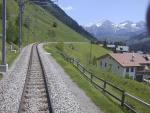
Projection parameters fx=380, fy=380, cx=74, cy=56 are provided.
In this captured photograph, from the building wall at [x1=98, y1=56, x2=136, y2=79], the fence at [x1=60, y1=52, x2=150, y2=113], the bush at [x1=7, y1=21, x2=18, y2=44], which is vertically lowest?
the building wall at [x1=98, y1=56, x2=136, y2=79]

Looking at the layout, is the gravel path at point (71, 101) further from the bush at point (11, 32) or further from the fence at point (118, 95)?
the bush at point (11, 32)

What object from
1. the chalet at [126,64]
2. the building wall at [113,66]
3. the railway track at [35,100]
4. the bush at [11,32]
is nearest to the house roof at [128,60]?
the chalet at [126,64]

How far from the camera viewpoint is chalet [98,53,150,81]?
109m

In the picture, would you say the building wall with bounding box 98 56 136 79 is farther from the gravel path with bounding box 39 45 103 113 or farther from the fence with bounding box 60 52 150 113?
the gravel path with bounding box 39 45 103 113

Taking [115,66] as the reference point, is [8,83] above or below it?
above

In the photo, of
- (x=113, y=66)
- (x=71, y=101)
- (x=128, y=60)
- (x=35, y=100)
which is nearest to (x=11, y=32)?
(x=113, y=66)

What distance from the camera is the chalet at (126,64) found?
109 metres

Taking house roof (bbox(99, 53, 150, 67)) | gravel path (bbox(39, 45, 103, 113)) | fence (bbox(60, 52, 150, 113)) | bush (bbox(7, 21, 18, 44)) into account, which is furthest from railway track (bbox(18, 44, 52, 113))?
house roof (bbox(99, 53, 150, 67))

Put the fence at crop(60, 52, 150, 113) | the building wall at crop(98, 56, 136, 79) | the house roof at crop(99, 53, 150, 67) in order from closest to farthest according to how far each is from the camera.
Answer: the fence at crop(60, 52, 150, 113) < the building wall at crop(98, 56, 136, 79) < the house roof at crop(99, 53, 150, 67)

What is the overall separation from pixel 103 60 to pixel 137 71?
36.6 ft

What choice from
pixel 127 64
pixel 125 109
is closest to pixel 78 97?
pixel 125 109

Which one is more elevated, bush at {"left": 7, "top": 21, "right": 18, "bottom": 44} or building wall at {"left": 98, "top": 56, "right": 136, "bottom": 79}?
bush at {"left": 7, "top": 21, "right": 18, "bottom": 44}

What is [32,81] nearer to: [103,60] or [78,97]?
[78,97]

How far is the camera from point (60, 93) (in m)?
20.5
